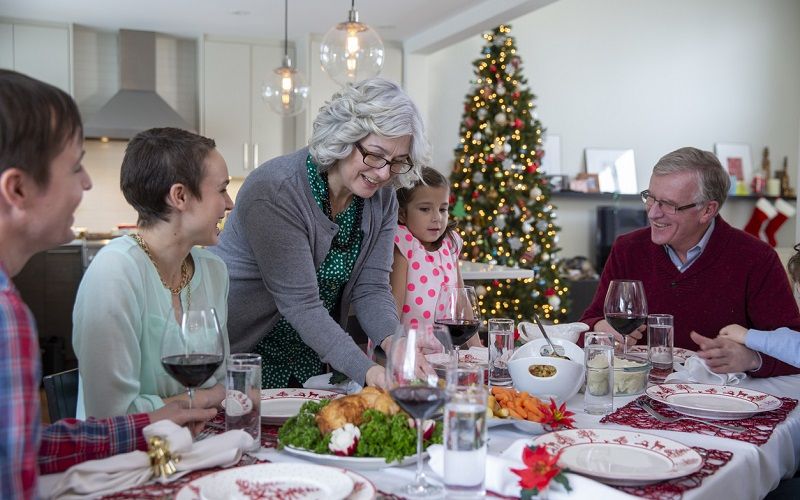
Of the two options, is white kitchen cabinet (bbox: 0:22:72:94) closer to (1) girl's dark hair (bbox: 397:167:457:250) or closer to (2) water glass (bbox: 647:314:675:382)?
(1) girl's dark hair (bbox: 397:167:457:250)

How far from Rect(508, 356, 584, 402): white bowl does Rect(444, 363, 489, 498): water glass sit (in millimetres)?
578

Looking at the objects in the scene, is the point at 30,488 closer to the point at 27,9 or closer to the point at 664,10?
the point at 27,9

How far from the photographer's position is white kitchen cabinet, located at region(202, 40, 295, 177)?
7.76 meters

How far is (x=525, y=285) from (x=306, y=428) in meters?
5.42

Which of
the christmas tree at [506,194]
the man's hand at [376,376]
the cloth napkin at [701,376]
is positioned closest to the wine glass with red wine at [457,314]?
the man's hand at [376,376]

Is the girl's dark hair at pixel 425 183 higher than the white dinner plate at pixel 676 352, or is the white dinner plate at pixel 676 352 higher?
the girl's dark hair at pixel 425 183

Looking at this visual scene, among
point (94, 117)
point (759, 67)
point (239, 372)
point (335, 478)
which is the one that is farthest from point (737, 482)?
point (759, 67)

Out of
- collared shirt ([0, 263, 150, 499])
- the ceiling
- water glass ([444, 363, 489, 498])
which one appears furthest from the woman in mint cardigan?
the ceiling

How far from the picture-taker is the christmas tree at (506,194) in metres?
6.65

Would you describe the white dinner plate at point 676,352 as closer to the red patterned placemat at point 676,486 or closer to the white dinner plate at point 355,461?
the red patterned placemat at point 676,486

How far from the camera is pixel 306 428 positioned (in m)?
1.34

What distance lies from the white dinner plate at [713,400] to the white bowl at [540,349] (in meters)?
0.18

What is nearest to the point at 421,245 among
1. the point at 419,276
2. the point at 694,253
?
the point at 419,276

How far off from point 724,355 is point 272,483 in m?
1.27
